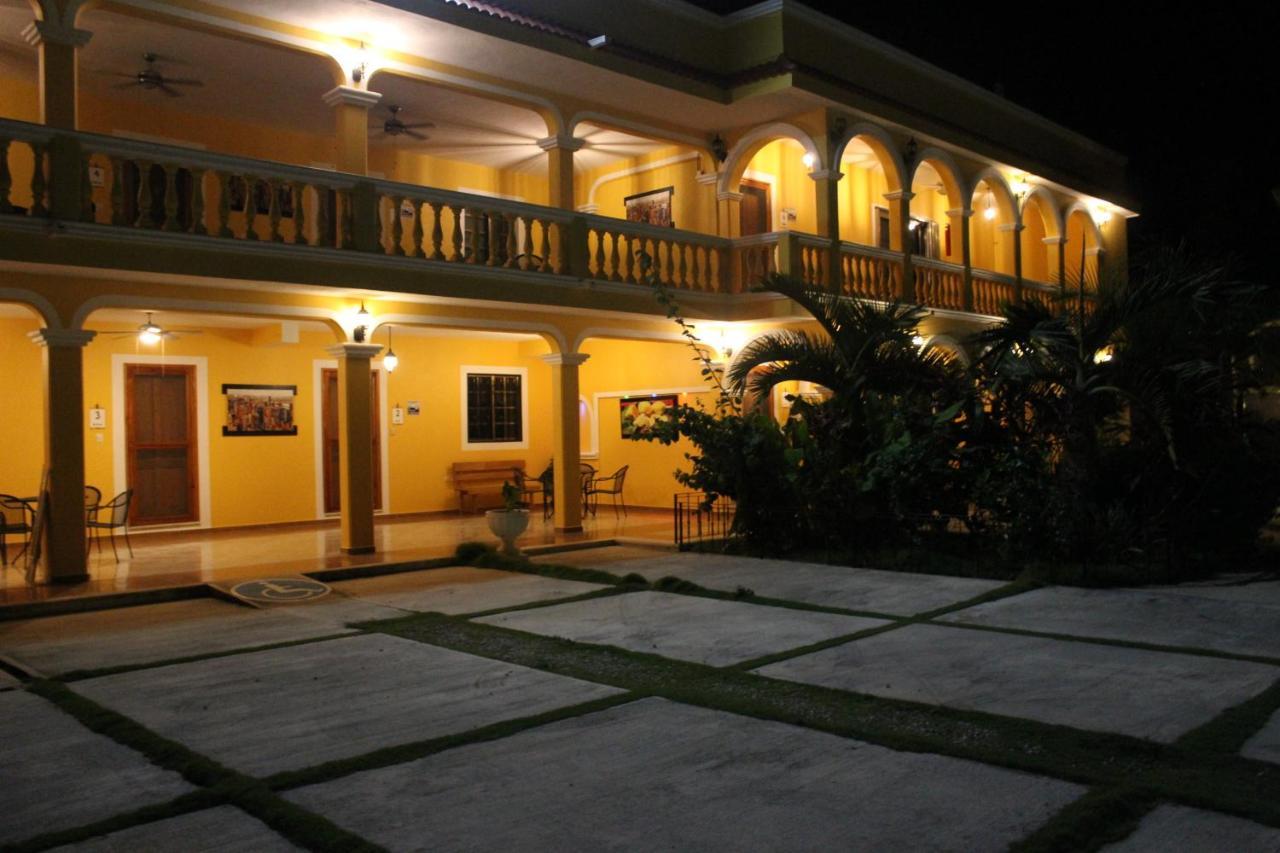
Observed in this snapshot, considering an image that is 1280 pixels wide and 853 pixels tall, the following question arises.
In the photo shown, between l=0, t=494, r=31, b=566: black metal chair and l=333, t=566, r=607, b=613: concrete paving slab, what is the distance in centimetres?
360

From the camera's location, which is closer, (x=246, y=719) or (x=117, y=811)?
(x=117, y=811)

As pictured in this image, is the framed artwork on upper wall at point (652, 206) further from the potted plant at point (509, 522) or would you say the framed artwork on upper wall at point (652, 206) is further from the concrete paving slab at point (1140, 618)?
the concrete paving slab at point (1140, 618)

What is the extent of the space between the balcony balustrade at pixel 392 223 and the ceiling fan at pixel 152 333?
5.65 ft

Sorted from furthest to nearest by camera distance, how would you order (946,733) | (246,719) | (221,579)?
1. (221,579)
2. (246,719)
3. (946,733)

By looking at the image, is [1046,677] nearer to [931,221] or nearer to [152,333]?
[152,333]

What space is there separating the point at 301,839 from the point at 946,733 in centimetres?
329

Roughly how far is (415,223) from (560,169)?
261 centimetres

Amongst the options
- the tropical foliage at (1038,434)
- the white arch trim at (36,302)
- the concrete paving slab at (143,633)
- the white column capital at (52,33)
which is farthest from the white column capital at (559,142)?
the concrete paving slab at (143,633)

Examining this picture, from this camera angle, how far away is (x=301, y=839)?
446 centimetres

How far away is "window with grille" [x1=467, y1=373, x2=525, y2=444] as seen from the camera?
19.2 meters

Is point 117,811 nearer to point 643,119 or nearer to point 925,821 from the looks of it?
point 925,821

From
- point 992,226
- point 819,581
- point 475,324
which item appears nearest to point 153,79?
point 475,324

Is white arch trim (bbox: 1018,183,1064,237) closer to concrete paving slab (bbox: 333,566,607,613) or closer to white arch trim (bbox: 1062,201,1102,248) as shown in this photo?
white arch trim (bbox: 1062,201,1102,248)

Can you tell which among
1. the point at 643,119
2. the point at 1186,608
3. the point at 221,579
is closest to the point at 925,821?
the point at 1186,608
